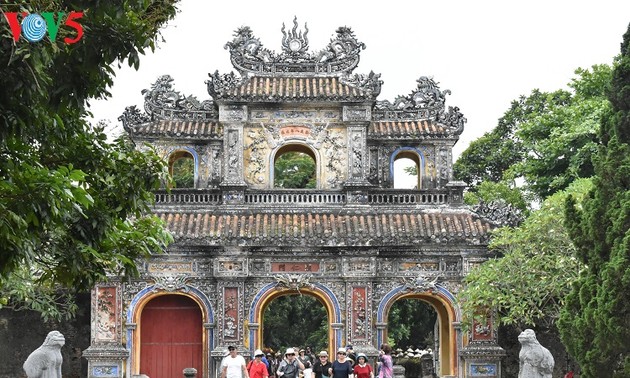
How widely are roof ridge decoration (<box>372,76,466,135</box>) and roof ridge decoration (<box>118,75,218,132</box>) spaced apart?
494cm

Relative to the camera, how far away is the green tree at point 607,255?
1781cm

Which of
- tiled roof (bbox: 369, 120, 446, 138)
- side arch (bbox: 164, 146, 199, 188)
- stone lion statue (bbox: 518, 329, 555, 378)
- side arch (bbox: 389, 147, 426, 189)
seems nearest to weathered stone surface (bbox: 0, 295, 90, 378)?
side arch (bbox: 164, 146, 199, 188)

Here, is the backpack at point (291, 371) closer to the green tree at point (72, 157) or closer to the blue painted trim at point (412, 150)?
the green tree at point (72, 157)

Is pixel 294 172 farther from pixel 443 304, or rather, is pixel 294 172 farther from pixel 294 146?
pixel 443 304

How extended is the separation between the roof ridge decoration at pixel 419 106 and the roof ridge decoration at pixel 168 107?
4939 millimetres

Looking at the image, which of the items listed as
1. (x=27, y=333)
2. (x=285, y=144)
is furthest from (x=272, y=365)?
(x=27, y=333)

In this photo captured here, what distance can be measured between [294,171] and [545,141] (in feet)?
36.9

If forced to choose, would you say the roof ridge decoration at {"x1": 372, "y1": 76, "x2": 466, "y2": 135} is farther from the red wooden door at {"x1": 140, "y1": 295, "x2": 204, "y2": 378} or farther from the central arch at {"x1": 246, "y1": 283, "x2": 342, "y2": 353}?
the red wooden door at {"x1": 140, "y1": 295, "x2": 204, "y2": 378}

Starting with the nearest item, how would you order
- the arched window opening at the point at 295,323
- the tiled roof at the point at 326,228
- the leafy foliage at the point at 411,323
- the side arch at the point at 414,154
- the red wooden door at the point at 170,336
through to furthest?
the tiled roof at the point at 326,228 < the red wooden door at the point at 170,336 < the side arch at the point at 414,154 < the leafy foliage at the point at 411,323 < the arched window opening at the point at 295,323

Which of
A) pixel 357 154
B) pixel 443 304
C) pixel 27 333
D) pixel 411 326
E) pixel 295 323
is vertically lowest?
pixel 411 326

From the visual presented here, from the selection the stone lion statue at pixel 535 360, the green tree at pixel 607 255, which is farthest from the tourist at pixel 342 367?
the green tree at pixel 607 255

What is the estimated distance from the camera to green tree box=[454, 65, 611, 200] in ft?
115

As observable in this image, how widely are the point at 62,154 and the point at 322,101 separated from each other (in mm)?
17207

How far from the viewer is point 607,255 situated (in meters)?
19.0
